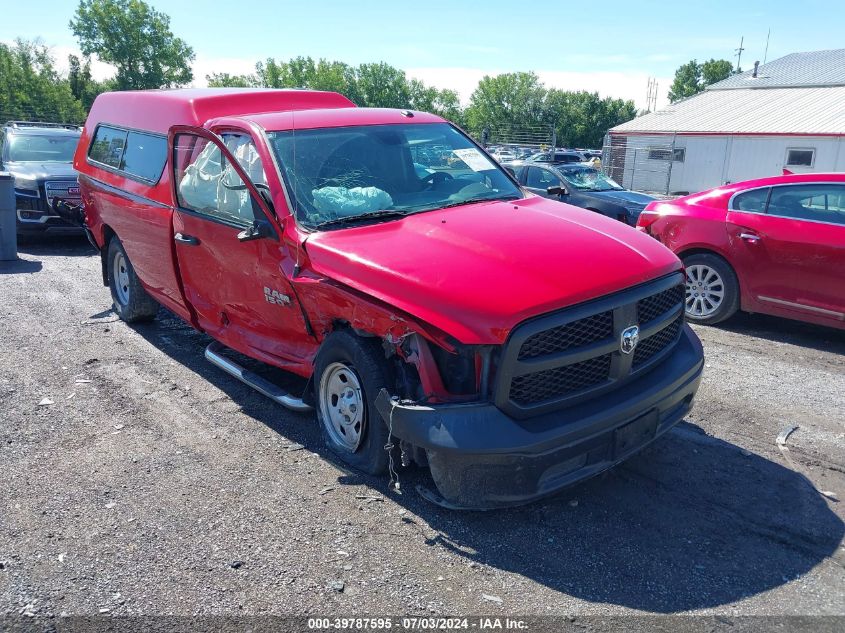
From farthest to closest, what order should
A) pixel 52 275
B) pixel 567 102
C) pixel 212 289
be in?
pixel 567 102
pixel 52 275
pixel 212 289

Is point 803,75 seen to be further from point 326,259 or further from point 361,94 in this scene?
point 361,94

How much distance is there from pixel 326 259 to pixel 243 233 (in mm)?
791

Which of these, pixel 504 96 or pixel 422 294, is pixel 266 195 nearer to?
pixel 422 294

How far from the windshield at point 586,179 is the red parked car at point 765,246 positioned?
23.1 ft

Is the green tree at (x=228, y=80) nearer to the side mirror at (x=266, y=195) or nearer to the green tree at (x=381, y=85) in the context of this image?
the green tree at (x=381, y=85)

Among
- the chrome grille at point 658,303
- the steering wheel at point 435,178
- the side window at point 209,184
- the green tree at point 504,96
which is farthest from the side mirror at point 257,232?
the green tree at point 504,96

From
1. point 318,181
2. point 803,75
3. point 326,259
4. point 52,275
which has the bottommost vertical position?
point 52,275

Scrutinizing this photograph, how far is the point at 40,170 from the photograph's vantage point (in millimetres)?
11586

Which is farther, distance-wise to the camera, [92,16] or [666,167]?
[92,16]

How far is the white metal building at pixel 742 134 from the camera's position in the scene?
30608 millimetres

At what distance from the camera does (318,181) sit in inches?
180

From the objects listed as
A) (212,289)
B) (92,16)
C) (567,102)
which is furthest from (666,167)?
(92,16)

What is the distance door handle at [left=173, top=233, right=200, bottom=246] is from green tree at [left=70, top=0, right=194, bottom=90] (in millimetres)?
92496

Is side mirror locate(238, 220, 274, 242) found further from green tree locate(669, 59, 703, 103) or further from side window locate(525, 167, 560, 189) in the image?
green tree locate(669, 59, 703, 103)
